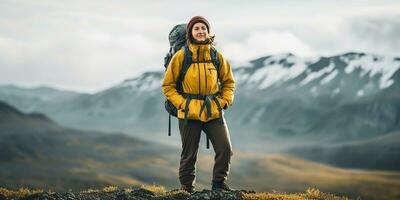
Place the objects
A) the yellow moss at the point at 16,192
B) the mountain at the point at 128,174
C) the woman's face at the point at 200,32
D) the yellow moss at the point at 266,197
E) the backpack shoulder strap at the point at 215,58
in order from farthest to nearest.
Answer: the mountain at the point at 128,174 → the yellow moss at the point at 16,192 → the backpack shoulder strap at the point at 215,58 → the woman's face at the point at 200,32 → the yellow moss at the point at 266,197

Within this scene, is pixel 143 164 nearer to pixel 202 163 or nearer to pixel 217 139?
pixel 202 163

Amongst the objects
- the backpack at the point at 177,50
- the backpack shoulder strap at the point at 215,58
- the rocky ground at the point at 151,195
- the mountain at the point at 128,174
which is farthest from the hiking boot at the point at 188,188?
the mountain at the point at 128,174

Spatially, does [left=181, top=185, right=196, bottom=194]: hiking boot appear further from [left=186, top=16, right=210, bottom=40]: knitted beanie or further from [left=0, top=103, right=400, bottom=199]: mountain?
[left=0, top=103, right=400, bottom=199]: mountain

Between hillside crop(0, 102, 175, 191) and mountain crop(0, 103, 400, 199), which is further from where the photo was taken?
mountain crop(0, 103, 400, 199)

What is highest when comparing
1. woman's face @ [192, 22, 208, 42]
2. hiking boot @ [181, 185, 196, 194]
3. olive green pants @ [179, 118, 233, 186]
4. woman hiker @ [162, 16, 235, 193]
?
woman's face @ [192, 22, 208, 42]

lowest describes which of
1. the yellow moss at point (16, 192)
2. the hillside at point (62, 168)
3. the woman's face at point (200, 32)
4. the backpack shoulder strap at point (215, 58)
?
the yellow moss at point (16, 192)

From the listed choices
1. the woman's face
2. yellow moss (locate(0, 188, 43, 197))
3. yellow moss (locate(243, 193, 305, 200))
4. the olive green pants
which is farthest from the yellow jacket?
yellow moss (locate(0, 188, 43, 197))

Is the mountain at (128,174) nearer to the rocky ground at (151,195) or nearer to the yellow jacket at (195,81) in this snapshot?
the rocky ground at (151,195)

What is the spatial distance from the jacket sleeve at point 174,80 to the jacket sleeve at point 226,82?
0.72 meters

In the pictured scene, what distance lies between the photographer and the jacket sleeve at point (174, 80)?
34.4 ft

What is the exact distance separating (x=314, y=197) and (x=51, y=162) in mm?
171724

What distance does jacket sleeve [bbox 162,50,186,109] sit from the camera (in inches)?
413

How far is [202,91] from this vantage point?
34.4 feet

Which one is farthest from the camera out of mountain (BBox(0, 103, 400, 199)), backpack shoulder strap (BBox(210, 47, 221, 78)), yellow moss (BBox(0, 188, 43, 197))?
mountain (BBox(0, 103, 400, 199))
